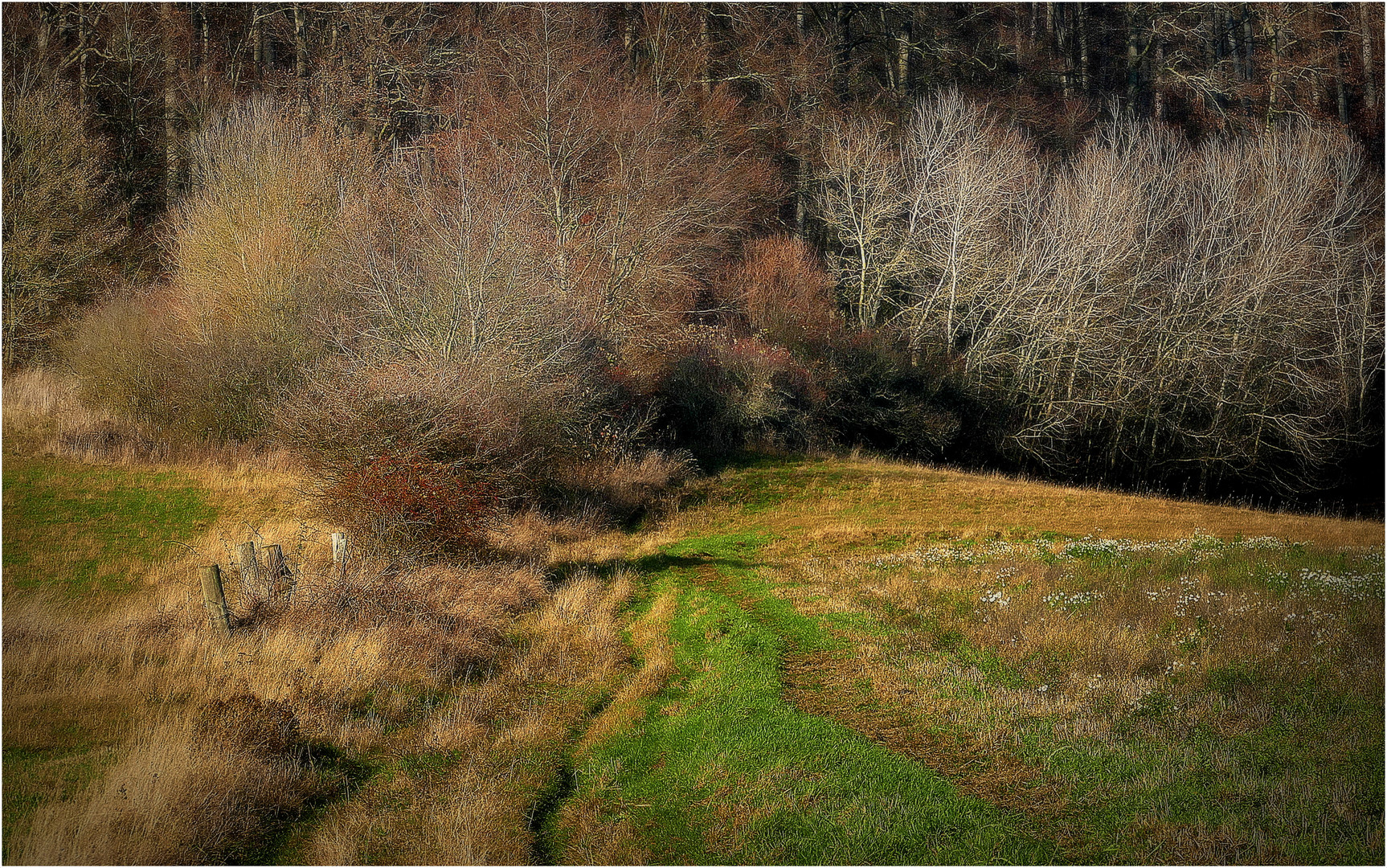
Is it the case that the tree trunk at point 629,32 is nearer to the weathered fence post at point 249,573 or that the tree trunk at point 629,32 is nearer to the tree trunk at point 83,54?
the tree trunk at point 83,54

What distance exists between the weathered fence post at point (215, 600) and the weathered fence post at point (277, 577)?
696 mm

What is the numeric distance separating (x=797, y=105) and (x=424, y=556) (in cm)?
3150

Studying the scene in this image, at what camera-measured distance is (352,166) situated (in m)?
26.1

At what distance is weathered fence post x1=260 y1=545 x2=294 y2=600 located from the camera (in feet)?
32.9

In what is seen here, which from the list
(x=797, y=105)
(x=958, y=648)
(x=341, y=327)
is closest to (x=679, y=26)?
(x=797, y=105)

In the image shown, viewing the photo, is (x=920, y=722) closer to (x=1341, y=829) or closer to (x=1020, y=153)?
(x=1341, y=829)

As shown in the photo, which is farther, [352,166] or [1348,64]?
[1348,64]

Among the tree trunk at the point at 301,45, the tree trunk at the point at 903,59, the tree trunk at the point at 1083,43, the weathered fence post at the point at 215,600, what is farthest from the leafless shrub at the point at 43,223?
the tree trunk at the point at 1083,43

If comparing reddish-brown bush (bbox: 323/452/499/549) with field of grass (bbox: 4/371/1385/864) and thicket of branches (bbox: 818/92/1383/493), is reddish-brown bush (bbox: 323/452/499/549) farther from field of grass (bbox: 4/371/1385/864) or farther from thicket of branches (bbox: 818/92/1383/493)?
thicket of branches (bbox: 818/92/1383/493)

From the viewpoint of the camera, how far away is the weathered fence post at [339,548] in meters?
11.4

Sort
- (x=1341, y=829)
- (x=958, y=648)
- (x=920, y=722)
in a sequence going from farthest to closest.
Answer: (x=958, y=648)
(x=920, y=722)
(x=1341, y=829)

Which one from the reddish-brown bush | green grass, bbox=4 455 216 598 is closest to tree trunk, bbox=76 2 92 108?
green grass, bbox=4 455 216 598

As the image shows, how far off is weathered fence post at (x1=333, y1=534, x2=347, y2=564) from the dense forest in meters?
4.59

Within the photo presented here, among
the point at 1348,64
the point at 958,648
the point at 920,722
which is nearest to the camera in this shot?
the point at 920,722
